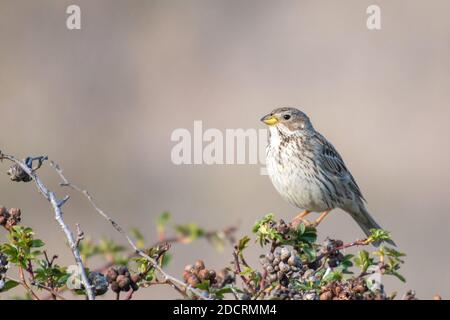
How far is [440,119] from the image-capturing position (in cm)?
1277

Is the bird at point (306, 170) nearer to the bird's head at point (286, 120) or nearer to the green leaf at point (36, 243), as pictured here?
the bird's head at point (286, 120)

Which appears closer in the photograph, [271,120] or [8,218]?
[8,218]

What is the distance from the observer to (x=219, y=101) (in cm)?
1294

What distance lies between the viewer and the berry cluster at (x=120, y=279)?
2.60 metres

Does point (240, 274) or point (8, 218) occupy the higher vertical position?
point (8, 218)

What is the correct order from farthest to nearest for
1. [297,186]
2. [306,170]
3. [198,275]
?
[306,170], [297,186], [198,275]

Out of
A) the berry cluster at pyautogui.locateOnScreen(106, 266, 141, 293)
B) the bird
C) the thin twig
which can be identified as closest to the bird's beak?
the bird

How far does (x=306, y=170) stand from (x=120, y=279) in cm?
352

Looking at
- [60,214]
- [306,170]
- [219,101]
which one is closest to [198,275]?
[60,214]

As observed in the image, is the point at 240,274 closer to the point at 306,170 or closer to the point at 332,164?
the point at 306,170

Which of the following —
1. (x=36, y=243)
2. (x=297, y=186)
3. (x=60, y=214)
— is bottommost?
(x=297, y=186)

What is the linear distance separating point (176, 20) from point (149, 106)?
7.35ft

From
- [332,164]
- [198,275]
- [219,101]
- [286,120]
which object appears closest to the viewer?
[198,275]
